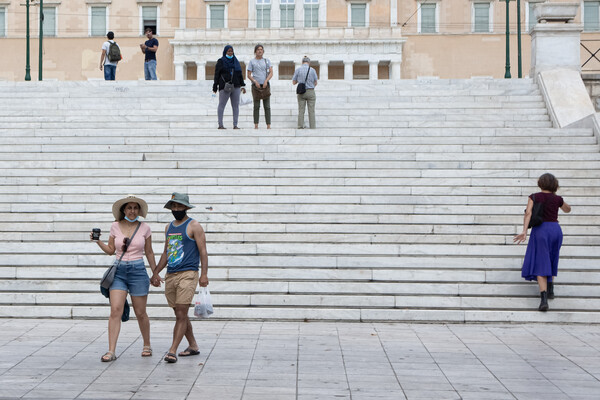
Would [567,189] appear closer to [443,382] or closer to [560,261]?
[560,261]

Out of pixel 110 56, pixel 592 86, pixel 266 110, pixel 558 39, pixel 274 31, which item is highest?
pixel 274 31

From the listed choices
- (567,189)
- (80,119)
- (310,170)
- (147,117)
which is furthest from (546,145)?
(80,119)

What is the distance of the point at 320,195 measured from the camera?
568 inches

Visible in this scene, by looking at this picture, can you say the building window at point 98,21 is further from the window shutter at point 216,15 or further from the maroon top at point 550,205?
the maroon top at point 550,205

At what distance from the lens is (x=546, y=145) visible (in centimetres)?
1652

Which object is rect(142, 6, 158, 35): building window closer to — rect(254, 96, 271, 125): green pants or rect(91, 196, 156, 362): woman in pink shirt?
rect(254, 96, 271, 125): green pants

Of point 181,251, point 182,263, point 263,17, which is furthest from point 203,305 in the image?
point 263,17

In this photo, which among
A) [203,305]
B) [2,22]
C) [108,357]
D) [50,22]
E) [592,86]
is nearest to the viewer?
[108,357]

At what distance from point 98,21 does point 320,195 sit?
40.8 metres

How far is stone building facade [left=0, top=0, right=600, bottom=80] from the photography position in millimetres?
49969

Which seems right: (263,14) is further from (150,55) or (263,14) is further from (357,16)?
(150,55)

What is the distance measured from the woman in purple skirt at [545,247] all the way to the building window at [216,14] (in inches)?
1665

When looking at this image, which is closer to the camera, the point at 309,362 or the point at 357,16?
the point at 309,362

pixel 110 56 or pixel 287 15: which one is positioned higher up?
pixel 287 15
